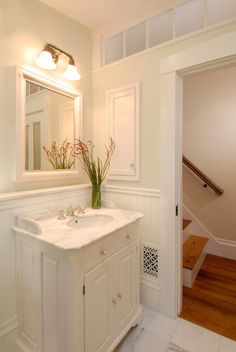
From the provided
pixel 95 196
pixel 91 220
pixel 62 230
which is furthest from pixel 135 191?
pixel 62 230

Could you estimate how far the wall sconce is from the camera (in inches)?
58.7

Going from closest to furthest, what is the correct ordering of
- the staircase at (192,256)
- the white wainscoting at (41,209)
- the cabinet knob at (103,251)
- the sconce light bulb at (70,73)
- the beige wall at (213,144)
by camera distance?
1. the cabinet knob at (103,251)
2. the white wainscoting at (41,209)
3. the sconce light bulb at (70,73)
4. the staircase at (192,256)
5. the beige wall at (213,144)

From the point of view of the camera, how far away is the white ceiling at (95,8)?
1.65 metres

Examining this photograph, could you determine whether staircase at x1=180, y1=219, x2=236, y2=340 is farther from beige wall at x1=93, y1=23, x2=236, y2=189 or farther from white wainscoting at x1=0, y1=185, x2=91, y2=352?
white wainscoting at x1=0, y1=185, x2=91, y2=352

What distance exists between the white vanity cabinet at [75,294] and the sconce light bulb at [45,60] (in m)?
1.20

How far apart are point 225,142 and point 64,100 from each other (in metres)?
2.08

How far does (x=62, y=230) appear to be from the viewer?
4.08ft

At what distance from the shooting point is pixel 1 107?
1362mm

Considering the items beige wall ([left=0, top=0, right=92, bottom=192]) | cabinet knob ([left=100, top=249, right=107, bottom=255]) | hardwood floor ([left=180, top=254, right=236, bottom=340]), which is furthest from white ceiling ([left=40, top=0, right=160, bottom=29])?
hardwood floor ([left=180, top=254, right=236, bottom=340])

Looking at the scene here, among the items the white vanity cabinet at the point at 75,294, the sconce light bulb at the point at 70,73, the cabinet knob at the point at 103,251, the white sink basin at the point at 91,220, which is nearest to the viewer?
the white vanity cabinet at the point at 75,294

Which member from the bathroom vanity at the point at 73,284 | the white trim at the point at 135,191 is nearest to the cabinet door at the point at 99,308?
the bathroom vanity at the point at 73,284

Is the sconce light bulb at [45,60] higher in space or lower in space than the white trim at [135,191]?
higher

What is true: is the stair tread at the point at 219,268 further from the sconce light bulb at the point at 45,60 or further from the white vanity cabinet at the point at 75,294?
the sconce light bulb at the point at 45,60

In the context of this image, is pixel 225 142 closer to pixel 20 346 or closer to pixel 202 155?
pixel 202 155
